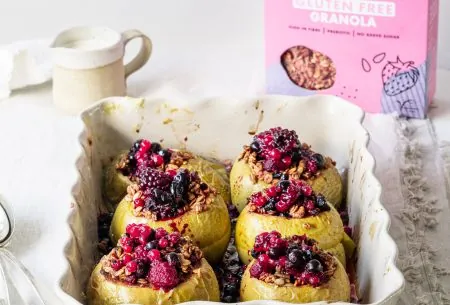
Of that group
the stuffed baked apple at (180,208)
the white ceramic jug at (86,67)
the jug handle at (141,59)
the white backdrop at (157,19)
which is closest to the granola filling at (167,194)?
the stuffed baked apple at (180,208)

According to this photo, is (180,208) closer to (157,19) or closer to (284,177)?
(284,177)

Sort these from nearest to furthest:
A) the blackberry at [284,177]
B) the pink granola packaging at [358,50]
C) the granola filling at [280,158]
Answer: the blackberry at [284,177] < the granola filling at [280,158] < the pink granola packaging at [358,50]

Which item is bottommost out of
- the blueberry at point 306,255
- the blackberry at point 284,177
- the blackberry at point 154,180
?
the blueberry at point 306,255

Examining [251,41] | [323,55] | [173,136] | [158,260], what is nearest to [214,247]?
[158,260]

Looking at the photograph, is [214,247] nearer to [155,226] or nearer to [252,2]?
[155,226]

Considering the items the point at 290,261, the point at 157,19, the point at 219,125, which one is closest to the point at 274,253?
the point at 290,261

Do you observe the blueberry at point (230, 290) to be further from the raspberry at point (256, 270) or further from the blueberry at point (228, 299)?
the raspberry at point (256, 270)
